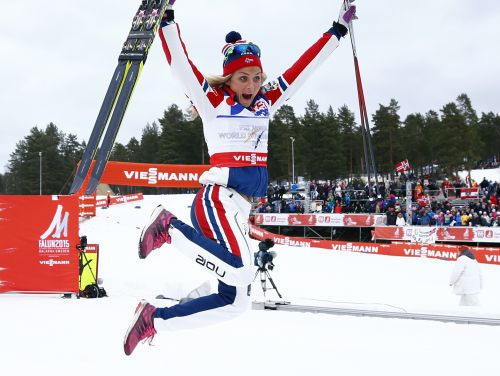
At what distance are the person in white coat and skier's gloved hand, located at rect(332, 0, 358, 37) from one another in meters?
6.60

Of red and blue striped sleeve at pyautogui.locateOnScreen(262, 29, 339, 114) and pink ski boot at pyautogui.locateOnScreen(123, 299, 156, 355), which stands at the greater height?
red and blue striped sleeve at pyautogui.locateOnScreen(262, 29, 339, 114)

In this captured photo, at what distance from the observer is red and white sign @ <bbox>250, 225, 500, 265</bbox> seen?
54.0ft

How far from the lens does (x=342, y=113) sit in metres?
63.2

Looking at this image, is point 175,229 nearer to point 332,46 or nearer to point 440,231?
point 332,46

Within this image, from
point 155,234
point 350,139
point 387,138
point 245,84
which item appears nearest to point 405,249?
point 245,84

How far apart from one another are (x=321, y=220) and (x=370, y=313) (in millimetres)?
14963

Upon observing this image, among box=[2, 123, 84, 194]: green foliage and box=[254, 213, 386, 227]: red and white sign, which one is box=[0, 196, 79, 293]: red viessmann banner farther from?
box=[2, 123, 84, 194]: green foliage

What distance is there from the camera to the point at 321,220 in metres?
21.8

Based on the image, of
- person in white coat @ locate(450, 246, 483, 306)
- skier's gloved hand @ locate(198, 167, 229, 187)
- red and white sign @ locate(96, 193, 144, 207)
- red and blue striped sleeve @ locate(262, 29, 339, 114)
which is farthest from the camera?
red and white sign @ locate(96, 193, 144, 207)

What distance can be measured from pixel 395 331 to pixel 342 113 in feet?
194

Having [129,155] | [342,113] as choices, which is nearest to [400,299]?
[342,113]

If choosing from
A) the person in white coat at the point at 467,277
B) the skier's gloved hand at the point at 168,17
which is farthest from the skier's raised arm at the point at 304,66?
the person in white coat at the point at 467,277

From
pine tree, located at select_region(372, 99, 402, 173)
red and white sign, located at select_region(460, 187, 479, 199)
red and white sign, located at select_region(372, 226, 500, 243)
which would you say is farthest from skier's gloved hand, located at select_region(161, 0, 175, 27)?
pine tree, located at select_region(372, 99, 402, 173)

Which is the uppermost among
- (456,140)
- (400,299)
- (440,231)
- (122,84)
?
(456,140)
